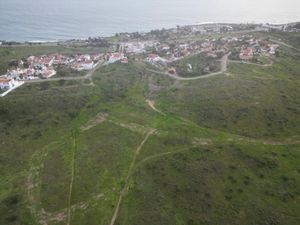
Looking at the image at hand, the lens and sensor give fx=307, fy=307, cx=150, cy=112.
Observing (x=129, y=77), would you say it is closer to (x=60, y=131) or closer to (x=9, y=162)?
(x=60, y=131)

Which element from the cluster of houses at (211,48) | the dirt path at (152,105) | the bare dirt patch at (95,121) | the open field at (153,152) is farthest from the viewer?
the cluster of houses at (211,48)

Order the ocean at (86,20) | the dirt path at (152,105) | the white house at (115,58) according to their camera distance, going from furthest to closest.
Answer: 1. the ocean at (86,20)
2. the white house at (115,58)
3. the dirt path at (152,105)

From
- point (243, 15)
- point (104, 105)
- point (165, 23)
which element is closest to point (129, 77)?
point (104, 105)

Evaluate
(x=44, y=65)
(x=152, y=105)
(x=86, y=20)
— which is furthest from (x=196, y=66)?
(x=86, y=20)

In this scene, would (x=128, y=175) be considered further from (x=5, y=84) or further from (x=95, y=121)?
(x=5, y=84)

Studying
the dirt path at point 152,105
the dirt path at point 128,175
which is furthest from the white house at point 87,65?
the dirt path at point 128,175

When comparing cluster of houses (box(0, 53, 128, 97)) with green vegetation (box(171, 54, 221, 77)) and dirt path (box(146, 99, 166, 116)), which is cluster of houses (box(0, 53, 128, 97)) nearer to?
green vegetation (box(171, 54, 221, 77))

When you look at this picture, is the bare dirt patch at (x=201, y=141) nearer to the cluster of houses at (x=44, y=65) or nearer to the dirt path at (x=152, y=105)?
the dirt path at (x=152, y=105)

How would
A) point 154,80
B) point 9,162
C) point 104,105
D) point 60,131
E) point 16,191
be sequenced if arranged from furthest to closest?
point 154,80 → point 104,105 → point 60,131 → point 9,162 → point 16,191
